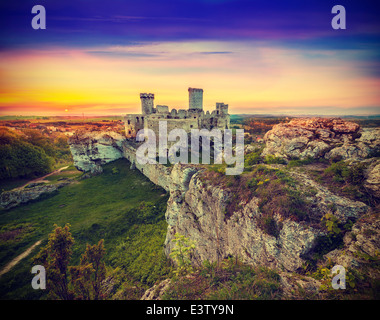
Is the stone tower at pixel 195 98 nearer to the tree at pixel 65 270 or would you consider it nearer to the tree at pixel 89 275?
the tree at pixel 89 275

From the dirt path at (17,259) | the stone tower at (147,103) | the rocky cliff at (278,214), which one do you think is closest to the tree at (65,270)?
the rocky cliff at (278,214)

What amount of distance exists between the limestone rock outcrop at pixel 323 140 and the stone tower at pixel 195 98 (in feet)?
80.8

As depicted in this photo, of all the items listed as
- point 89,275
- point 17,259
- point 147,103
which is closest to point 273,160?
point 89,275

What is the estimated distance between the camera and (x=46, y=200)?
92.0 feet

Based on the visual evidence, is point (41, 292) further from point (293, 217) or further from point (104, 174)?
point (104, 174)

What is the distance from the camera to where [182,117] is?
37938mm

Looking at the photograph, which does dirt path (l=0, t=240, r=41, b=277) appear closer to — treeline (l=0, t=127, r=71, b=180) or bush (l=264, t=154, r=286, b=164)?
bush (l=264, t=154, r=286, b=164)

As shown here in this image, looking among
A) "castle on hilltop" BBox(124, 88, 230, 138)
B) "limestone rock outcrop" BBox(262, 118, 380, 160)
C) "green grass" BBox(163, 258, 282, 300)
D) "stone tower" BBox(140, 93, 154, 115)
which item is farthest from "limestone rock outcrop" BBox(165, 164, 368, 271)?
"stone tower" BBox(140, 93, 154, 115)

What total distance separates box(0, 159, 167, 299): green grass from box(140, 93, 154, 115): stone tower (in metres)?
17.2

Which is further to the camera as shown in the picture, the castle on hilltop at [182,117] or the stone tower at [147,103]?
the stone tower at [147,103]

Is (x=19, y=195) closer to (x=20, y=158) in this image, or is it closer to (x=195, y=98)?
(x=20, y=158)

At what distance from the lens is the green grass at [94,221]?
1553cm

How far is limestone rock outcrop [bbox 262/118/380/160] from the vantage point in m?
11.3
